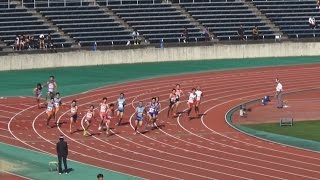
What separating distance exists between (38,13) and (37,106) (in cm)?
2056

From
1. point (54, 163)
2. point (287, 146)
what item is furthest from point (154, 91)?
point (54, 163)

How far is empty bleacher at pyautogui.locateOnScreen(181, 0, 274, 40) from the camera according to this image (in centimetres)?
6206

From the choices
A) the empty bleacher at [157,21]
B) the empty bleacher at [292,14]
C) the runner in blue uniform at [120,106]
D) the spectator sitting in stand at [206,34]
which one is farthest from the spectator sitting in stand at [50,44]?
the runner in blue uniform at [120,106]

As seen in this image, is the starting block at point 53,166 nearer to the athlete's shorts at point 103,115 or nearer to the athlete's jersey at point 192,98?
the athlete's shorts at point 103,115

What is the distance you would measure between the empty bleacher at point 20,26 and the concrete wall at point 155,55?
8.94 ft

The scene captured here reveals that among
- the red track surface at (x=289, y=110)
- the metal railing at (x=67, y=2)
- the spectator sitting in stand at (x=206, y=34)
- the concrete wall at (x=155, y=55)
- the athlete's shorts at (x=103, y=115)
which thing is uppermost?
the metal railing at (x=67, y=2)

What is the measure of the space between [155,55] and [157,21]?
211 inches

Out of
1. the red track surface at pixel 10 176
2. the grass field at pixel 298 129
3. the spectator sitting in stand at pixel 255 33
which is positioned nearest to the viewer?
the red track surface at pixel 10 176

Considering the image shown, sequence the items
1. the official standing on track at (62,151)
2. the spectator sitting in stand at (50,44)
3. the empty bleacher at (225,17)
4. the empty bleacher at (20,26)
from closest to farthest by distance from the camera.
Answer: the official standing on track at (62,151) → the spectator sitting in stand at (50,44) → the empty bleacher at (20,26) → the empty bleacher at (225,17)

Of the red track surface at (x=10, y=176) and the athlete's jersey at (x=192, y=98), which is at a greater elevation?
the athlete's jersey at (x=192, y=98)

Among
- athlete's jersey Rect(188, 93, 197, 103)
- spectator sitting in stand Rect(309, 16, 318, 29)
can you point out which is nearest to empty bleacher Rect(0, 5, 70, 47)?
spectator sitting in stand Rect(309, 16, 318, 29)

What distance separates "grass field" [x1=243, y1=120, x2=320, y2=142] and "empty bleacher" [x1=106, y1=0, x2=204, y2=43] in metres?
24.8

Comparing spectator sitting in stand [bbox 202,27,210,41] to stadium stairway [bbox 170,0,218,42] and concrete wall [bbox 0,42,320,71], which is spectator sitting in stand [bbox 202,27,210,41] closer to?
stadium stairway [bbox 170,0,218,42]

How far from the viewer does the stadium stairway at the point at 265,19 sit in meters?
63.7
